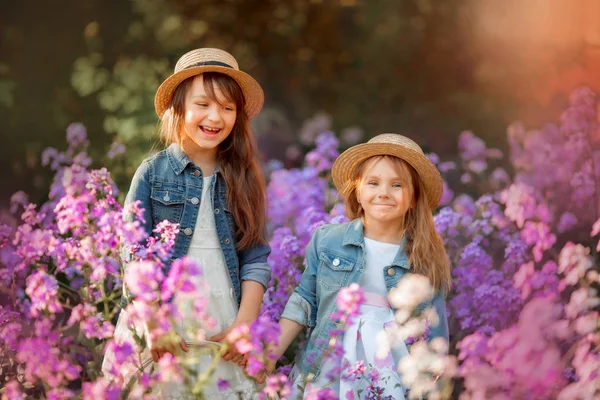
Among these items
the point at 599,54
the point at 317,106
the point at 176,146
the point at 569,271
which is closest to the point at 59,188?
the point at 176,146

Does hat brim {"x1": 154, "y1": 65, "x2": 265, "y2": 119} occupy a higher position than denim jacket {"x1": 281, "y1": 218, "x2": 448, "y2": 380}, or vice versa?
hat brim {"x1": 154, "y1": 65, "x2": 265, "y2": 119}

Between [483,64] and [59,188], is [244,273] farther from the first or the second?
[483,64]

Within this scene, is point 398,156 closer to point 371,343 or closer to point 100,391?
point 371,343

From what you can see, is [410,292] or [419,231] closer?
[410,292]

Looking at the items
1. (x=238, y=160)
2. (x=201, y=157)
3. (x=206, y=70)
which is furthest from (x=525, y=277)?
(x=206, y=70)

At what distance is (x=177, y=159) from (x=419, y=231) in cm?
84

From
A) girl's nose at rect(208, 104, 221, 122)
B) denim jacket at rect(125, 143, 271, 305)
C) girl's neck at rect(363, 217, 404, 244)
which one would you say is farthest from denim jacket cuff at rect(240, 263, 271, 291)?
girl's nose at rect(208, 104, 221, 122)

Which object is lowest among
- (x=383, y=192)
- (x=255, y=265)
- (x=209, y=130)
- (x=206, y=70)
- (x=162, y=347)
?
(x=162, y=347)

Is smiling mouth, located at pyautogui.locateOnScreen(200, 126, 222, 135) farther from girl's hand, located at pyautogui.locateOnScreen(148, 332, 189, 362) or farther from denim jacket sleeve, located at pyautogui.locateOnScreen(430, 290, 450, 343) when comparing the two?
denim jacket sleeve, located at pyautogui.locateOnScreen(430, 290, 450, 343)

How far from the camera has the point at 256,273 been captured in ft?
A: 8.47

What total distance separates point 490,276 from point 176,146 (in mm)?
1326

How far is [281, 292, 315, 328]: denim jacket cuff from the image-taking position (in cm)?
260

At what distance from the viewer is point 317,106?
5.60 meters

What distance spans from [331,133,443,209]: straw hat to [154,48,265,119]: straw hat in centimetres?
37
